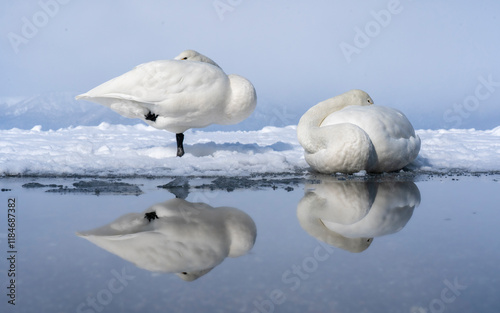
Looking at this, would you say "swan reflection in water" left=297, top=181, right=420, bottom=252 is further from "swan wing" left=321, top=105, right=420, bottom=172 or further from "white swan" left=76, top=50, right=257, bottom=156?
"white swan" left=76, top=50, right=257, bottom=156

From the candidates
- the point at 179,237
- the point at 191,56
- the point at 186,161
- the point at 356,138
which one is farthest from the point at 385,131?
the point at 179,237

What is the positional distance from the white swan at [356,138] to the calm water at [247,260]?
87.8 inches

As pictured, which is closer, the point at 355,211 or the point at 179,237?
the point at 179,237

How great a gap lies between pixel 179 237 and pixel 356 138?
13.6 ft

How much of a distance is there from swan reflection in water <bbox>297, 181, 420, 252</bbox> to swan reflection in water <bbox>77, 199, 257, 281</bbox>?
20.6 inches

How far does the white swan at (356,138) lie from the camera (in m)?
6.68

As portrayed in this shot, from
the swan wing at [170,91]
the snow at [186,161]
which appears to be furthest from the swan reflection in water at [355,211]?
the swan wing at [170,91]
